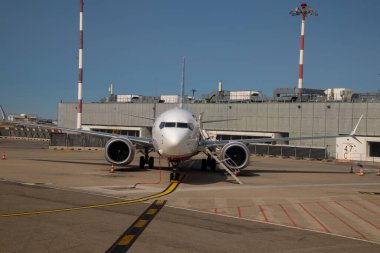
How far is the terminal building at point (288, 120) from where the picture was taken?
47.0 meters

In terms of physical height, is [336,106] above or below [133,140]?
above

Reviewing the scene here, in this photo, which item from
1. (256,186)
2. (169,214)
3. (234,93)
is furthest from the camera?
(234,93)

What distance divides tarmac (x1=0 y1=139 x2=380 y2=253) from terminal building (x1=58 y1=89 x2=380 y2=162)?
27234 mm

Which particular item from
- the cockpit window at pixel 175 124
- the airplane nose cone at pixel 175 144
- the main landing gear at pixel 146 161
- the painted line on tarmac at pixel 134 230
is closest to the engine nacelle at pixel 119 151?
the main landing gear at pixel 146 161

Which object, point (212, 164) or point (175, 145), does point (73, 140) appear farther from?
point (175, 145)

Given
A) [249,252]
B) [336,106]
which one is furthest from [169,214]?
[336,106]

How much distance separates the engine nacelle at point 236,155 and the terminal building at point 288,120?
24.7 m

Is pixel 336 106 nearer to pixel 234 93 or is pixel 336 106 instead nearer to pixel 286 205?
pixel 234 93

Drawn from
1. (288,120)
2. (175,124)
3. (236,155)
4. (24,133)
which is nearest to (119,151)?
(175,124)

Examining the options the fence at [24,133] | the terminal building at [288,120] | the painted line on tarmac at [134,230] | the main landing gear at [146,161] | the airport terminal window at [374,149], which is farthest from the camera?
the fence at [24,133]

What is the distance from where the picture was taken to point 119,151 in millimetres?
26891

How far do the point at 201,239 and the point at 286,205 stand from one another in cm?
643

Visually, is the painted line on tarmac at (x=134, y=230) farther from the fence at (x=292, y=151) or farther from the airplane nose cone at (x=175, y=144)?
the fence at (x=292, y=151)

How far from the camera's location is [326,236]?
10391 millimetres
